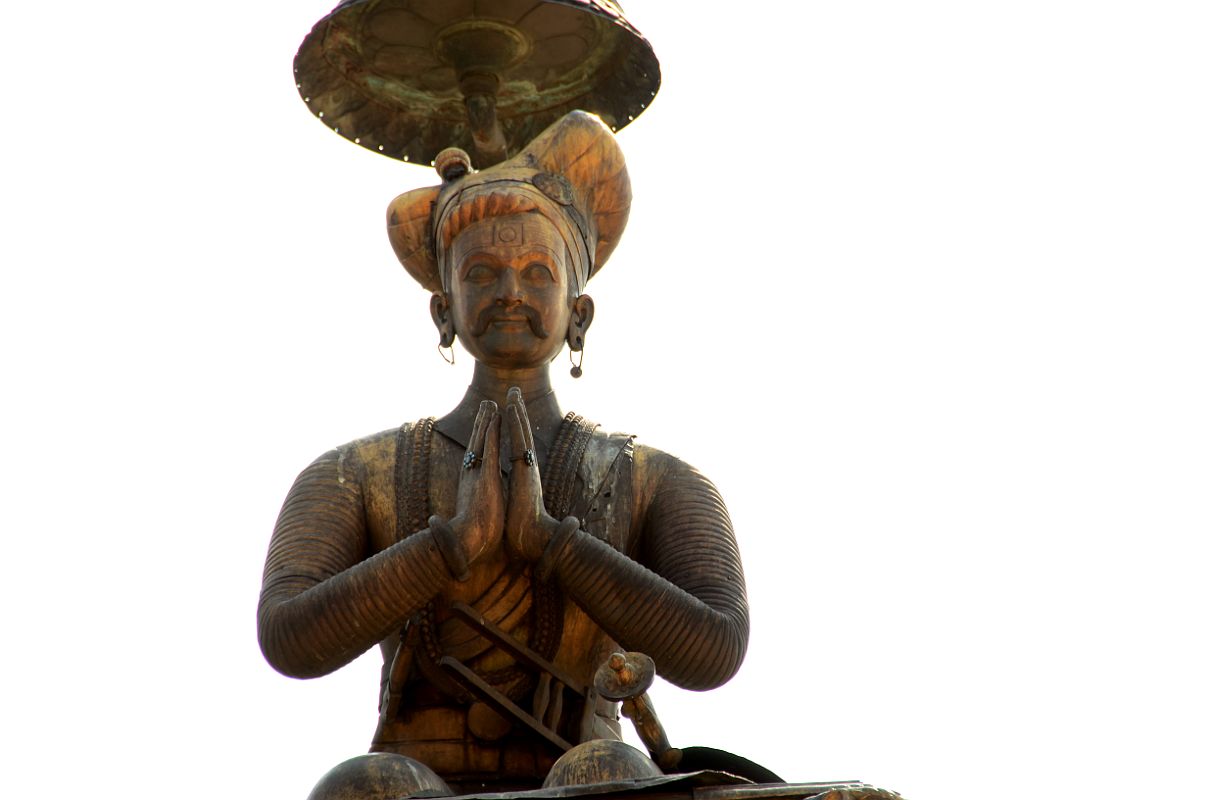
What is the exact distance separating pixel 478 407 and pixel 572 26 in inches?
85.7

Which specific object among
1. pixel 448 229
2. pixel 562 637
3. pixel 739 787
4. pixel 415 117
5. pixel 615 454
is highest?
pixel 415 117

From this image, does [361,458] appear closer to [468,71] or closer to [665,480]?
[665,480]

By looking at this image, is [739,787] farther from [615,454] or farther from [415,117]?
[415,117]

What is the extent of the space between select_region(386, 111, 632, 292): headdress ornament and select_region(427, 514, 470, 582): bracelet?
1815 millimetres

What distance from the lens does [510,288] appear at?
15.4m

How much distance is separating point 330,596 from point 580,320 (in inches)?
83.7

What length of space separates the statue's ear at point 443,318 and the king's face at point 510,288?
0.20 metres

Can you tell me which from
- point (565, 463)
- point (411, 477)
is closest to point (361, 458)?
point (411, 477)

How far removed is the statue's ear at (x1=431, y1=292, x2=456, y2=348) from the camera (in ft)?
51.6

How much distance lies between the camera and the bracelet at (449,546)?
1431 centimetres

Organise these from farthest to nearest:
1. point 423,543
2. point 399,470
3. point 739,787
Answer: point 399,470 → point 423,543 → point 739,787

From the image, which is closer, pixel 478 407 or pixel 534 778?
pixel 534 778

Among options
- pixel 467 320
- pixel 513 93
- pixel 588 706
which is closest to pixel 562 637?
pixel 588 706

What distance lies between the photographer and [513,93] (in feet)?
55.4
